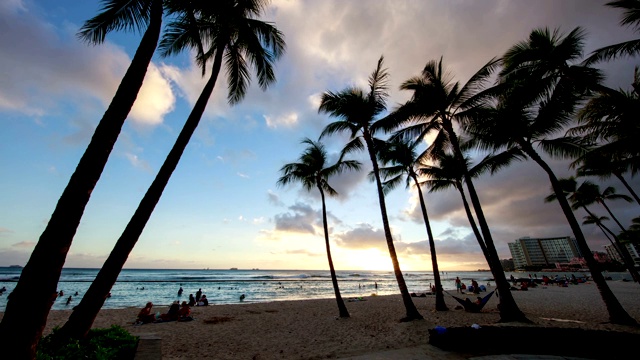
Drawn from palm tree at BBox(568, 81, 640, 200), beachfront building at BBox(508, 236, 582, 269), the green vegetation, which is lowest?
the green vegetation

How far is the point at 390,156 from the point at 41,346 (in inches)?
585

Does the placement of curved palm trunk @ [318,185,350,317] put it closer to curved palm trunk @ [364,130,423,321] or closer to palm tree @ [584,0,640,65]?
curved palm trunk @ [364,130,423,321]

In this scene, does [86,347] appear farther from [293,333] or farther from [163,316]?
[163,316]

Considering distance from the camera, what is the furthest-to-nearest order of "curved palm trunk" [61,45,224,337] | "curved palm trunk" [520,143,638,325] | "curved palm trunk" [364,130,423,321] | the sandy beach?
"curved palm trunk" [364,130,423,321] < "curved palm trunk" [520,143,638,325] < the sandy beach < "curved palm trunk" [61,45,224,337]

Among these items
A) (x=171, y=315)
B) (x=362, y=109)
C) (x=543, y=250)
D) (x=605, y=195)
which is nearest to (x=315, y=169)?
(x=362, y=109)

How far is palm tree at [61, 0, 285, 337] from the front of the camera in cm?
376

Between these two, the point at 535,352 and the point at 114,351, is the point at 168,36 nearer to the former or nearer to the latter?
the point at 114,351

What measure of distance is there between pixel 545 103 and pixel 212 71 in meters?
12.6

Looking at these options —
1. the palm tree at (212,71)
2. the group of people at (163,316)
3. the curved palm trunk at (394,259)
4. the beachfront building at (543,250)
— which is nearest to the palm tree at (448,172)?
the curved palm trunk at (394,259)

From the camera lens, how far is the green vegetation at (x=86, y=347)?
344cm

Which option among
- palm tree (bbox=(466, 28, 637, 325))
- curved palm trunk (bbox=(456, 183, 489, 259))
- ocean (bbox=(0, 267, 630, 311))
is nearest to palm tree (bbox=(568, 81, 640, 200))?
palm tree (bbox=(466, 28, 637, 325))

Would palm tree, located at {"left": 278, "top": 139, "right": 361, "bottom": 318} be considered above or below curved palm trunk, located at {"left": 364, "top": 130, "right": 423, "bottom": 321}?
above

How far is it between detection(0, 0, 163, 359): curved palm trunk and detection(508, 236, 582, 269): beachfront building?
19209cm

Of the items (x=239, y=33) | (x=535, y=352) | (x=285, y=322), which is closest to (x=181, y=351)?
(x=285, y=322)
